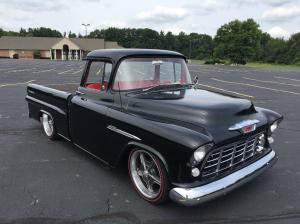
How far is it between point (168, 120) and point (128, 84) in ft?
3.05

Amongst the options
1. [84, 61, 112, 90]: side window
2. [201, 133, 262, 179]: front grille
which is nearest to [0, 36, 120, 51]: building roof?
[84, 61, 112, 90]: side window

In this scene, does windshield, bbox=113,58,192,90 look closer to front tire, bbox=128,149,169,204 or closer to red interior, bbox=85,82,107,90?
red interior, bbox=85,82,107,90

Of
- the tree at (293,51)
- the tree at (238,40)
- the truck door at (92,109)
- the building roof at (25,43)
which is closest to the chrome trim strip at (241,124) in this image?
the truck door at (92,109)

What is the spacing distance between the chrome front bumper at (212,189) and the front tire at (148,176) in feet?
0.81

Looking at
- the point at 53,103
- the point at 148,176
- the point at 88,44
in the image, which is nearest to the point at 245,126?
the point at 148,176

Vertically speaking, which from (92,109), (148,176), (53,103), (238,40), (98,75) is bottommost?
(148,176)

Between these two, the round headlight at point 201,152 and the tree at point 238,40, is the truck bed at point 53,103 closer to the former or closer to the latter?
the round headlight at point 201,152

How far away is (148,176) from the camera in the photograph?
3801 millimetres

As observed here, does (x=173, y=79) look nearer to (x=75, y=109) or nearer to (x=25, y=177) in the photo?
(x=75, y=109)

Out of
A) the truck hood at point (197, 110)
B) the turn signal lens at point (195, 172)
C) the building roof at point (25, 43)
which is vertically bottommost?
the building roof at point (25, 43)

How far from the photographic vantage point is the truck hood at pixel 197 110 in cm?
354

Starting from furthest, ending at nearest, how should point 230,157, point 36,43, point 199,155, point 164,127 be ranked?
point 36,43 → point 230,157 → point 164,127 → point 199,155

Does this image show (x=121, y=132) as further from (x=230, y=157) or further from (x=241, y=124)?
(x=241, y=124)

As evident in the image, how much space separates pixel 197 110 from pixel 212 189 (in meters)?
0.91
